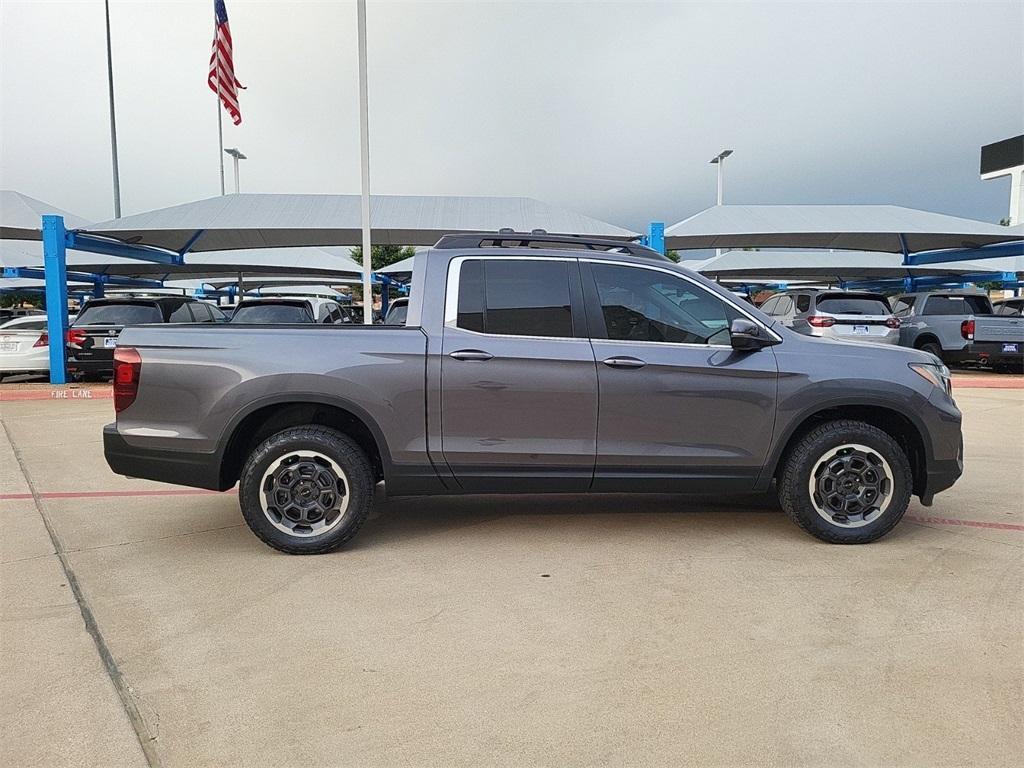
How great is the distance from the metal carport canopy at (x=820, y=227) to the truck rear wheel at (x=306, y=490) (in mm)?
13935

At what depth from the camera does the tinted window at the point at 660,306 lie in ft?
14.9

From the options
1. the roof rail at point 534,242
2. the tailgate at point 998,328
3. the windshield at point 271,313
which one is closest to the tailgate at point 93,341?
the windshield at point 271,313

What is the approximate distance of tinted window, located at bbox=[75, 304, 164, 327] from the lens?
1298 centimetres

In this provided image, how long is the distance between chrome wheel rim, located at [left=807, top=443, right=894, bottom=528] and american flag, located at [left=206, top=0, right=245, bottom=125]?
626 inches

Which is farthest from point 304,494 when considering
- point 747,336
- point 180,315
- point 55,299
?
point 55,299

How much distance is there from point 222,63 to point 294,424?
14.4 m

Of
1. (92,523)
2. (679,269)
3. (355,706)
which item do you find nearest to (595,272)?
(679,269)

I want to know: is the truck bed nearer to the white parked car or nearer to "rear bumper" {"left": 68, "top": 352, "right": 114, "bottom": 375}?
"rear bumper" {"left": 68, "top": 352, "right": 114, "bottom": 375}

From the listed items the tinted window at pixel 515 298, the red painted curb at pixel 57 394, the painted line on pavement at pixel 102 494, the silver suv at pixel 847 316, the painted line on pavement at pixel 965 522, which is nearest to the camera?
the tinted window at pixel 515 298

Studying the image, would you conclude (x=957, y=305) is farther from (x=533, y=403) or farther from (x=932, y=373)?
(x=533, y=403)

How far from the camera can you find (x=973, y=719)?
270 cm

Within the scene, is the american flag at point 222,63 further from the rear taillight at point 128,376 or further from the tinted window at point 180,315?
the rear taillight at point 128,376

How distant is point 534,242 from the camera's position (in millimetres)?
4812

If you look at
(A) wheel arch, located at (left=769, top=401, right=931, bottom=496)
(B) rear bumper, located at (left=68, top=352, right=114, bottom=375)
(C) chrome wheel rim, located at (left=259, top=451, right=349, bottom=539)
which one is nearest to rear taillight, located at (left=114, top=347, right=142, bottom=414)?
(C) chrome wheel rim, located at (left=259, top=451, right=349, bottom=539)
